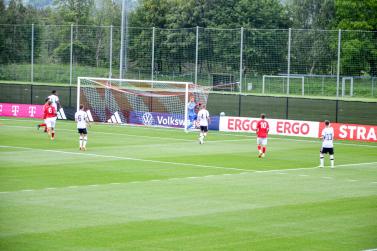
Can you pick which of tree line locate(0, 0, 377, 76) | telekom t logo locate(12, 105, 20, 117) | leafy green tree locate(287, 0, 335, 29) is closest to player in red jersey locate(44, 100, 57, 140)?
tree line locate(0, 0, 377, 76)

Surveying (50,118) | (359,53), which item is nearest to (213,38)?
(359,53)

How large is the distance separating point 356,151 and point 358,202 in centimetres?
1634

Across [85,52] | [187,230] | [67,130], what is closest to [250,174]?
[187,230]

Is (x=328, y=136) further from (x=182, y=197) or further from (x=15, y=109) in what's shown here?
(x=15, y=109)

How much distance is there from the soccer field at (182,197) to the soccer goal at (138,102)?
1137 centimetres

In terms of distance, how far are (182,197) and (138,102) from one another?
30.7m

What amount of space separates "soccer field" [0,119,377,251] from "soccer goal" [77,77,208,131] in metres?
11.4

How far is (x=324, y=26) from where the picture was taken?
9912 centimetres

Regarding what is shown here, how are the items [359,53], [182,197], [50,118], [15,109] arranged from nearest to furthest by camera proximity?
[182,197]
[50,118]
[359,53]
[15,109]

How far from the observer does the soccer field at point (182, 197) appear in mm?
17688

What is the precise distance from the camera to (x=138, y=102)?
2121 inches

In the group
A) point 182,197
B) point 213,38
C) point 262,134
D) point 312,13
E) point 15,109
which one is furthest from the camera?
point 312,13

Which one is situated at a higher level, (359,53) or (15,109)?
(359,53)

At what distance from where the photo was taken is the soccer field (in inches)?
696
